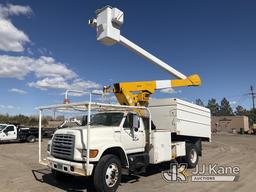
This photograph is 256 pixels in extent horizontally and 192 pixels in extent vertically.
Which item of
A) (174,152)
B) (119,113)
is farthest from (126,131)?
(174,152)

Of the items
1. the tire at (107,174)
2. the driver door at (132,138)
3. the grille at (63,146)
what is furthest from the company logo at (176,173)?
the grille at (63,146)

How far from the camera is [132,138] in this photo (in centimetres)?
907

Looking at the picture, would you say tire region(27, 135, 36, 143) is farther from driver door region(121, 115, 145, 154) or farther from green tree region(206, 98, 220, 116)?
green tree region(206, 98, 220, 116)

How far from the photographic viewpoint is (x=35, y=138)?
1110 inches

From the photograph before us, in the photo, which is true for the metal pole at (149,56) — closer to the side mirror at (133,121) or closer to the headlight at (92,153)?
the side mirror at (133,121)

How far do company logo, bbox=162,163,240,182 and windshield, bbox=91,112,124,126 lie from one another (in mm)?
2540

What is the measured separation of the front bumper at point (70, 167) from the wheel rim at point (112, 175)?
53 cm

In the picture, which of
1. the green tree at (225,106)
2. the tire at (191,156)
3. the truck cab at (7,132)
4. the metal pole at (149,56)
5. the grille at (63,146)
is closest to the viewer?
the grille at (63,146)

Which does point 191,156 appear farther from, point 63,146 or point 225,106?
point 225,106

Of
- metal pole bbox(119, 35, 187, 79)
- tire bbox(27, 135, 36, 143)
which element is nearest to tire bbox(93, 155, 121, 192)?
metal pole bbox(119, 35, 187, 79)

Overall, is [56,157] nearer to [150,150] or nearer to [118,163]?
[118,163]

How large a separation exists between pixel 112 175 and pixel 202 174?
13.8 ft

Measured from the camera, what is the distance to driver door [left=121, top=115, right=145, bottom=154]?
28.8ft

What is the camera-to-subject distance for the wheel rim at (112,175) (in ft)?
25.2
